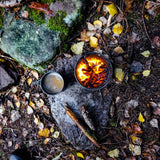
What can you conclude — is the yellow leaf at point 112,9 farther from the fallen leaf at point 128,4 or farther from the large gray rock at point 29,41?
the large gray rock at point 29,41

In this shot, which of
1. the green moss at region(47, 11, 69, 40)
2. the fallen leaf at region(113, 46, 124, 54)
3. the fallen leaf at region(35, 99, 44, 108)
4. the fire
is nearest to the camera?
the fire

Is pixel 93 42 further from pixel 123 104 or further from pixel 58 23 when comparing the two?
pixel 123 104

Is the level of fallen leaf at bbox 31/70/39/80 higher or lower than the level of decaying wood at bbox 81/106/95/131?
higher

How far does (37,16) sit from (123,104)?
1.85 metres

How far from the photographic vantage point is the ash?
2189 millimetres

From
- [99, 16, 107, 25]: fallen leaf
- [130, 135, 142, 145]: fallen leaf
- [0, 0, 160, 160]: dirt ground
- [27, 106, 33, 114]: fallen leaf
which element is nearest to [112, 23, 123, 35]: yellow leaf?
[0, 0, 160, 160]: dirt ground

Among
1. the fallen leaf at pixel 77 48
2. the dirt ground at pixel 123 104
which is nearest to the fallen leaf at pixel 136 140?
the dirt ground at pixel 123 104

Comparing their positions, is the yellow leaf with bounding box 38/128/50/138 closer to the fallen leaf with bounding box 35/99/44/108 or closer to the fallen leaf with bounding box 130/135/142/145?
the fallen leaf with bounding box 35/99/44/108

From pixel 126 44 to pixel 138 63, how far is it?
1.15 feet

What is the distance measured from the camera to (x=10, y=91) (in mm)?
2529

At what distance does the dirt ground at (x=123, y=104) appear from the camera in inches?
86.1

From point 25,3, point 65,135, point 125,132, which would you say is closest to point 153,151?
point 125,132

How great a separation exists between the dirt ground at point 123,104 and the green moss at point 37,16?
0.53 metres

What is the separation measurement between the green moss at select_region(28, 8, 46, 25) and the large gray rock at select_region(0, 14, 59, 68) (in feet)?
0.24
